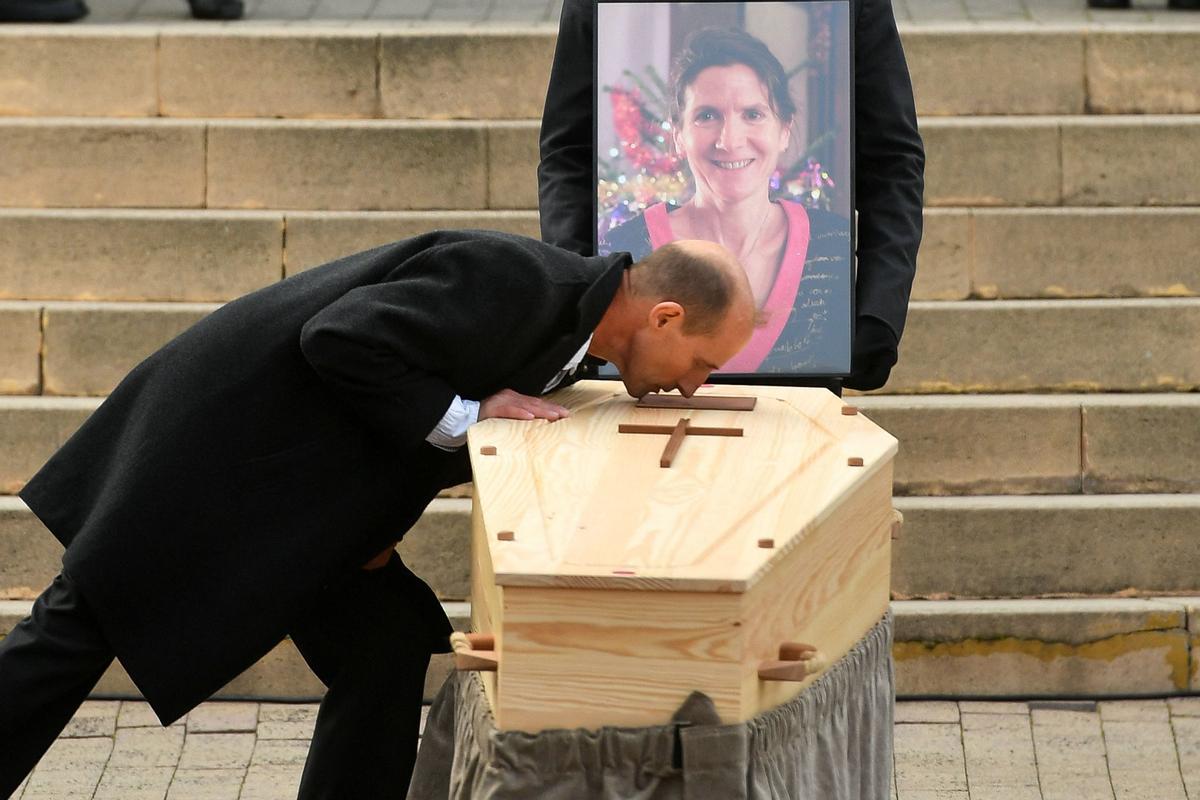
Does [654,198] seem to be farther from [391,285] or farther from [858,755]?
[858,755]

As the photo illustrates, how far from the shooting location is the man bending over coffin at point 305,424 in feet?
9.26

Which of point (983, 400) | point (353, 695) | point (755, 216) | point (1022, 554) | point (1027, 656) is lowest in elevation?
point (1027, 656)

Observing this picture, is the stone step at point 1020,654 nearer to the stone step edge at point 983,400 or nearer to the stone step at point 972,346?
the stone step edge at point 983,400

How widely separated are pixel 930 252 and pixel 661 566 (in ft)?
11.4

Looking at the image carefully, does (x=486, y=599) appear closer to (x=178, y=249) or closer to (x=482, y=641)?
(x=482, y=641)

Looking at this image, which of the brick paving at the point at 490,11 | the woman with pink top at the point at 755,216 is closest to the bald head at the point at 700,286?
the woman with pink top at the point at 755,216

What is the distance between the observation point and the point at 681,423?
2936mm

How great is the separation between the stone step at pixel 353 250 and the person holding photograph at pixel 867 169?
70.2 inches

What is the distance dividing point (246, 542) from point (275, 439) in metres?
0.18

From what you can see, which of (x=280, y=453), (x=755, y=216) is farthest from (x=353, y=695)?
(x=755, y=216)

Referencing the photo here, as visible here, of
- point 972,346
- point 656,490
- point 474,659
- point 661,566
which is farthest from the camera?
point 972,346

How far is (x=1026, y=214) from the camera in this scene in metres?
5.52

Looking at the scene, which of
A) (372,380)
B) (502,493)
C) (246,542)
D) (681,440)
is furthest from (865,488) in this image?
(246,542)

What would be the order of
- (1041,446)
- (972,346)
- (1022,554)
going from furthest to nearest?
(972,346) → (1041,446) → (1022,554)
